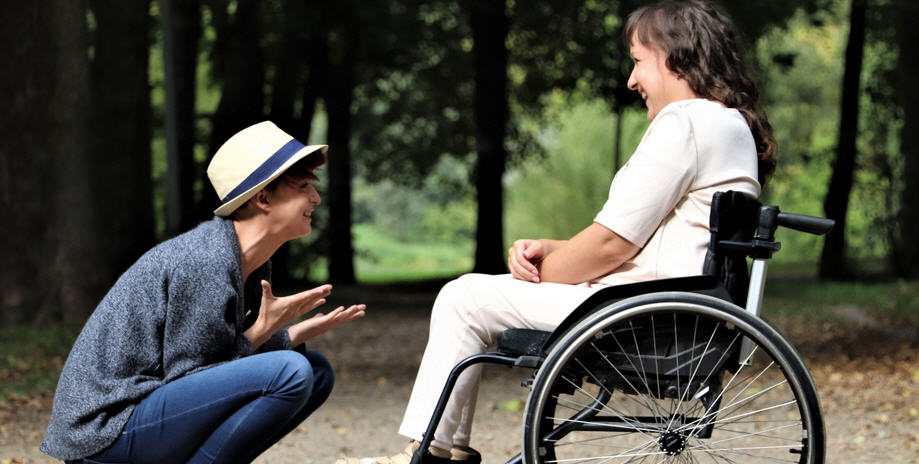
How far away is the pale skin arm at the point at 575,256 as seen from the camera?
3189 mm

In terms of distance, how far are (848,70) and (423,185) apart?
9.89 meters

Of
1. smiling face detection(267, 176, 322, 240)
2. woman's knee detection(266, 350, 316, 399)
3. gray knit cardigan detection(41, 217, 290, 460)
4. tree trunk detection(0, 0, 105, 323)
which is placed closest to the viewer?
Result: gray knit cardigan detection(41, 217, 290, 460)

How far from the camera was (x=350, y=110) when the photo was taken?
63.7 feet

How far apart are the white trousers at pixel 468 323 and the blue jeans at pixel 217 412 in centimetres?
34

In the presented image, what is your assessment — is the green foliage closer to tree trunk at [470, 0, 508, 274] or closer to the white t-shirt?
tree trunk at [470, 0, 508, 274]

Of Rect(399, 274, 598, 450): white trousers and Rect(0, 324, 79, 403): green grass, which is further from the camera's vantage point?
Rect(0, 324, 79, 403): green grass

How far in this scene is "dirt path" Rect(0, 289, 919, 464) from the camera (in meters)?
5.37

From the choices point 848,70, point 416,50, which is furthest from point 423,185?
point 848,70

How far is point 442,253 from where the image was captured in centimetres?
4703

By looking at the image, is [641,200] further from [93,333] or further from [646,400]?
[93,333]

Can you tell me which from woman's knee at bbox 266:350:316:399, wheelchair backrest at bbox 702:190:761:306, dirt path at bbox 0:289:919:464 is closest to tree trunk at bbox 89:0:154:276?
dirt path at bbox 0:289:919:464

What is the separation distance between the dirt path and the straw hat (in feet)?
7.83

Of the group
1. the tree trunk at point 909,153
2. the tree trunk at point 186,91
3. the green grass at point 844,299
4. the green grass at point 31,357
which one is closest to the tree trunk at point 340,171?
the tree trunk at point 186,91

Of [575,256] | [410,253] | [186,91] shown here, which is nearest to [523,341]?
[575,256]
